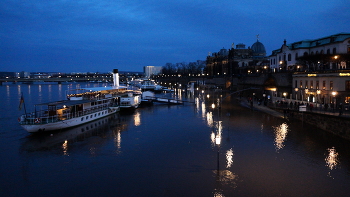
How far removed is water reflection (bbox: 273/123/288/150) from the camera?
28.2 meters

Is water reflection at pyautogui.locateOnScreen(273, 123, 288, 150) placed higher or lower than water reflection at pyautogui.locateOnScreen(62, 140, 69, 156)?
higher

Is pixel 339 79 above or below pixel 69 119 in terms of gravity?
above

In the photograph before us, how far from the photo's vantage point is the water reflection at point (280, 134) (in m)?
28.2

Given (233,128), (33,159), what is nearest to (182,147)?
(233,128)

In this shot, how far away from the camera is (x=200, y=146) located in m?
28.0

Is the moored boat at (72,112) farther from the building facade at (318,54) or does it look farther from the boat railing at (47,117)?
the building facade at (318,54)

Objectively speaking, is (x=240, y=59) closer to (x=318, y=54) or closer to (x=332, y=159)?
(x=318, y=54)

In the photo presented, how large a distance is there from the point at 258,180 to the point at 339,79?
28.9m

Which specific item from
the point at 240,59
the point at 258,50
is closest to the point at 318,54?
the point at 240,59

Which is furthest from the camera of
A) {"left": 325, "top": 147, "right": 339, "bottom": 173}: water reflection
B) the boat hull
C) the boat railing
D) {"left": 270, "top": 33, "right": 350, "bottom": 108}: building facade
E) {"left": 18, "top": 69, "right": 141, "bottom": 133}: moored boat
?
{"left": 270, "top": 33, "right": 350, "bottom": 108}: building facade

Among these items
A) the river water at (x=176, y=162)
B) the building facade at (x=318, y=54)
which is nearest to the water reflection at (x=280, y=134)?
the river water at (x=176, y=162)

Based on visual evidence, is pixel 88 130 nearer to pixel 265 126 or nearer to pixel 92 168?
pixel 92 168

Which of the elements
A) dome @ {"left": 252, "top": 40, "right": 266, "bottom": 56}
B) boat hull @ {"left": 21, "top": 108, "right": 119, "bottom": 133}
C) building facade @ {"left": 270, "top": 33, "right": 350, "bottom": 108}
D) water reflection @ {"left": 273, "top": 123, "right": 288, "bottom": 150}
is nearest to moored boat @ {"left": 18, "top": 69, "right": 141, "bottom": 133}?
boat hull @ {"left": 21, "top": 108, "right": 119, "bottom": 133}

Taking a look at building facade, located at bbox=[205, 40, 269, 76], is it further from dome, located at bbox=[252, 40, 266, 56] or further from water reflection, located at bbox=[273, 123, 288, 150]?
water reflection, located at bbox=[273, 123, 288, 150]
